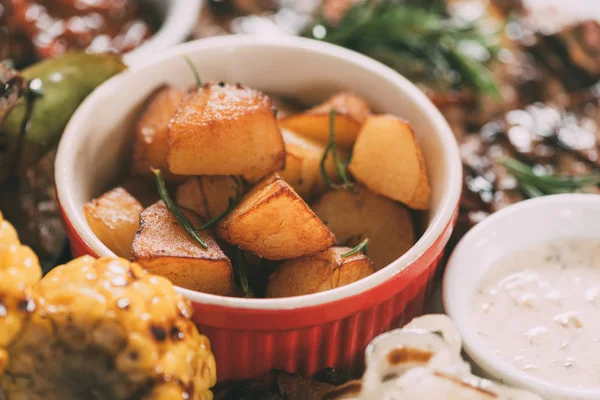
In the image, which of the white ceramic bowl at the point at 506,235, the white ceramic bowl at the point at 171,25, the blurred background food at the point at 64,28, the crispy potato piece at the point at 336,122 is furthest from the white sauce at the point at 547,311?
the blurred background food at the point at 64,28

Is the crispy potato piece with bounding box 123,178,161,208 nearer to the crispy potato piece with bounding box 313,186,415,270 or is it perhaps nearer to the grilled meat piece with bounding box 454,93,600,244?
the crispy potato piece with bounding box 313,186,415,270

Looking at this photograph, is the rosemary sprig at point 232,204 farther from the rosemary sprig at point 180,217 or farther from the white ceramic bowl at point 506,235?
the white ceramic bowl at point 506,235

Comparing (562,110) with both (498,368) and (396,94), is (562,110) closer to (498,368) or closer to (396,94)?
(396,94)

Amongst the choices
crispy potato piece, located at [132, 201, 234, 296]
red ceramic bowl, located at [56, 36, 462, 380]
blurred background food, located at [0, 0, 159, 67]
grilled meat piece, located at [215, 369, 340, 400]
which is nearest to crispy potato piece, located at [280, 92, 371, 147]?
red ceramic bowl, located at [56, 36, 462, 380]

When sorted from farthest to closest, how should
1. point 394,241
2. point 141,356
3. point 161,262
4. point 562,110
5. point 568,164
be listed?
point 562,110
point 568,164
point 394,241
point 161,262
point 141,356

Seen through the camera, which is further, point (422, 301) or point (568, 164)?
point (568, 164)

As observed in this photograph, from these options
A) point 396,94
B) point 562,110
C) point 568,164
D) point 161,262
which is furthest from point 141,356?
point 562,110

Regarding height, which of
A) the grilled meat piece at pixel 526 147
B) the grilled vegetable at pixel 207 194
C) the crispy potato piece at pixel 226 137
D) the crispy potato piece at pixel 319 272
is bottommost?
the grilled meat piece at pixel 526 147
